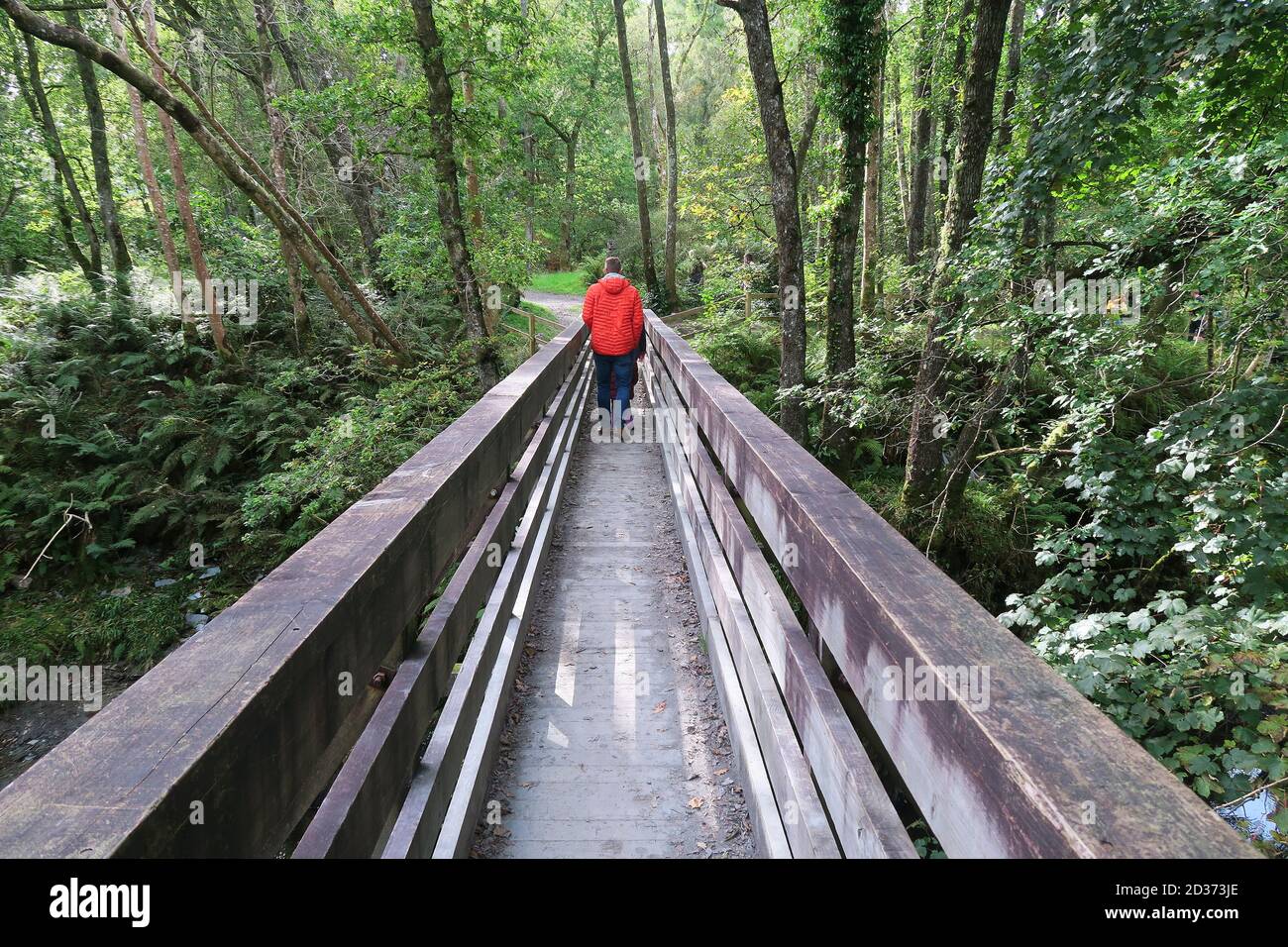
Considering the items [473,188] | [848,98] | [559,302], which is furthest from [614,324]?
[559,302]

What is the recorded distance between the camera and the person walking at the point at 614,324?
8.43 meters

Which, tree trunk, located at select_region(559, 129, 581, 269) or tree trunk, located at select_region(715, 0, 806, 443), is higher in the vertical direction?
tree trunk, located at select_region(559, 129, 581, 269)

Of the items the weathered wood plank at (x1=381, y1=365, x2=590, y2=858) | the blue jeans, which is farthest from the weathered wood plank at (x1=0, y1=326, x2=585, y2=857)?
the blue jeans

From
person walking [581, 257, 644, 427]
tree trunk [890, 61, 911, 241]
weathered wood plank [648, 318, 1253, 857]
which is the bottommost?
weathered wood plank [648, 318, 1253, 857]

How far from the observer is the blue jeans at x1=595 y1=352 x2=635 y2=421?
348 inches

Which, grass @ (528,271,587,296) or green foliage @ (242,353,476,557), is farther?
grass @ (528,271,587,296)

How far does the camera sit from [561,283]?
36750mm

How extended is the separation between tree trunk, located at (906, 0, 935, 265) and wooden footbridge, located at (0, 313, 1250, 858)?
1253cm

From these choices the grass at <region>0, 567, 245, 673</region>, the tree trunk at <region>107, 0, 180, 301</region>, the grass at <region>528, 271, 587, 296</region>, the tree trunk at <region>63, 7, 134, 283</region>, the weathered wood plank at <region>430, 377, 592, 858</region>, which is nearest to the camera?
the weathered wood plank at <region>430, 377, 592, 858</region>

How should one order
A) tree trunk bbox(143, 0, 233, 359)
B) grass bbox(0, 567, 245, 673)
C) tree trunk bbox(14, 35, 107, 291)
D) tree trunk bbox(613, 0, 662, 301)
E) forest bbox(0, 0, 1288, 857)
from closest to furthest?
forest bbox(0, 0, 1288, 857)
grass bbox(0, 567, 245, 673)
tree trunk bbox(143, 0, 233, 359)
tree trunk bbox(14, 35, 107, 291)
tree trunk bbox(613, 0, 662, 301)

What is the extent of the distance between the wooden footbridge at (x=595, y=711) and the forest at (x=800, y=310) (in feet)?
6.94

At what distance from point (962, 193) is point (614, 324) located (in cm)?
421

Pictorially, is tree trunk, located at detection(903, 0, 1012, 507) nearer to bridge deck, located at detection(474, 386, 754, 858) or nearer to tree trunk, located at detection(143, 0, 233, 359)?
bridge deck, located at detection(474, 386, 754, 858)
